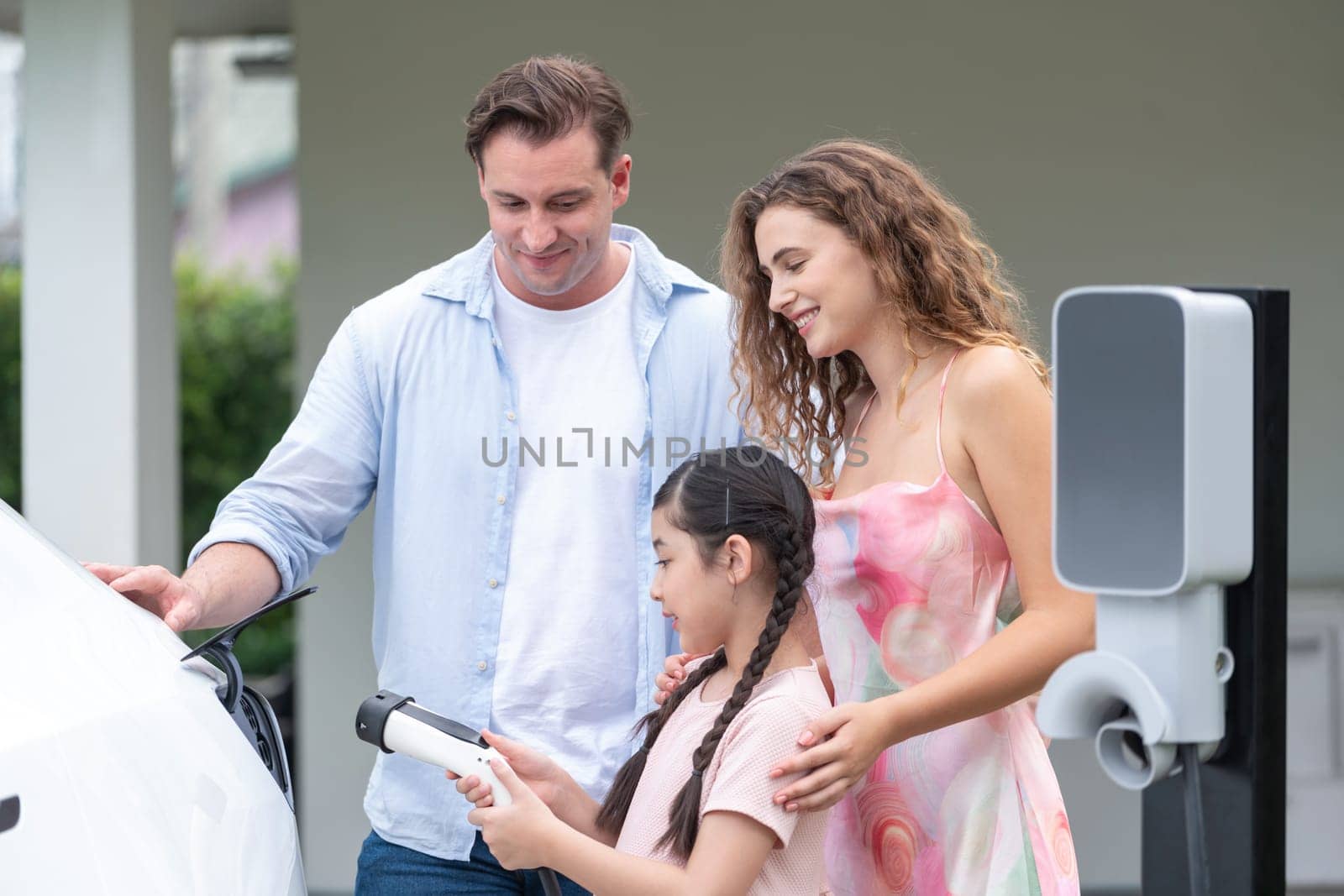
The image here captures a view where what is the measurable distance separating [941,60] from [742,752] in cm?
404

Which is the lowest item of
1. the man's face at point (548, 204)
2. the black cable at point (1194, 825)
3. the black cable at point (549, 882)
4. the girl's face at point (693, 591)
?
the black cable at point (549, 882)

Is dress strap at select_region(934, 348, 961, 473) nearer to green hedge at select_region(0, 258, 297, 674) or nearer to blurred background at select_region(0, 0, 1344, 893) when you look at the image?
blurred background at select_region(0, 0, 1344, 893)

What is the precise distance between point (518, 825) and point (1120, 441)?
843 mm

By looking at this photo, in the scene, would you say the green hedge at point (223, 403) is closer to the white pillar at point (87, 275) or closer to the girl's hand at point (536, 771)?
the white pillar at point (87, 275)

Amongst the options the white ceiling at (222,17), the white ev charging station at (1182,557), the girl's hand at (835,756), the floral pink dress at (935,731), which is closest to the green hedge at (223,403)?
the white ceiling at (222,17)

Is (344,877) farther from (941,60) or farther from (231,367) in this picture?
(231,367)

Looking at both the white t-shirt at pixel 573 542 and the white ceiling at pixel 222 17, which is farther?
the white ceiling at pixel 222 17

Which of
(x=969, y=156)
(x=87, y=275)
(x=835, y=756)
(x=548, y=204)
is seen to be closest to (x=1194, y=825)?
(x=835, y=756)

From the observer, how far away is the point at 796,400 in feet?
7.01

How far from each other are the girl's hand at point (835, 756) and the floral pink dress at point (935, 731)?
18 centimetres

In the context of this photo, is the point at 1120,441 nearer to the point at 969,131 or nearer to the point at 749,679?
the point at 749,679

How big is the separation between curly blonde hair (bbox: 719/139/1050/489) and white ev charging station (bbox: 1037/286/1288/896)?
0.66 meters

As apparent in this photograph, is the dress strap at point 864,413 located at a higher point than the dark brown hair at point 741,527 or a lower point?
higher

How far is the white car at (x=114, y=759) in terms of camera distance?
4.21ft
